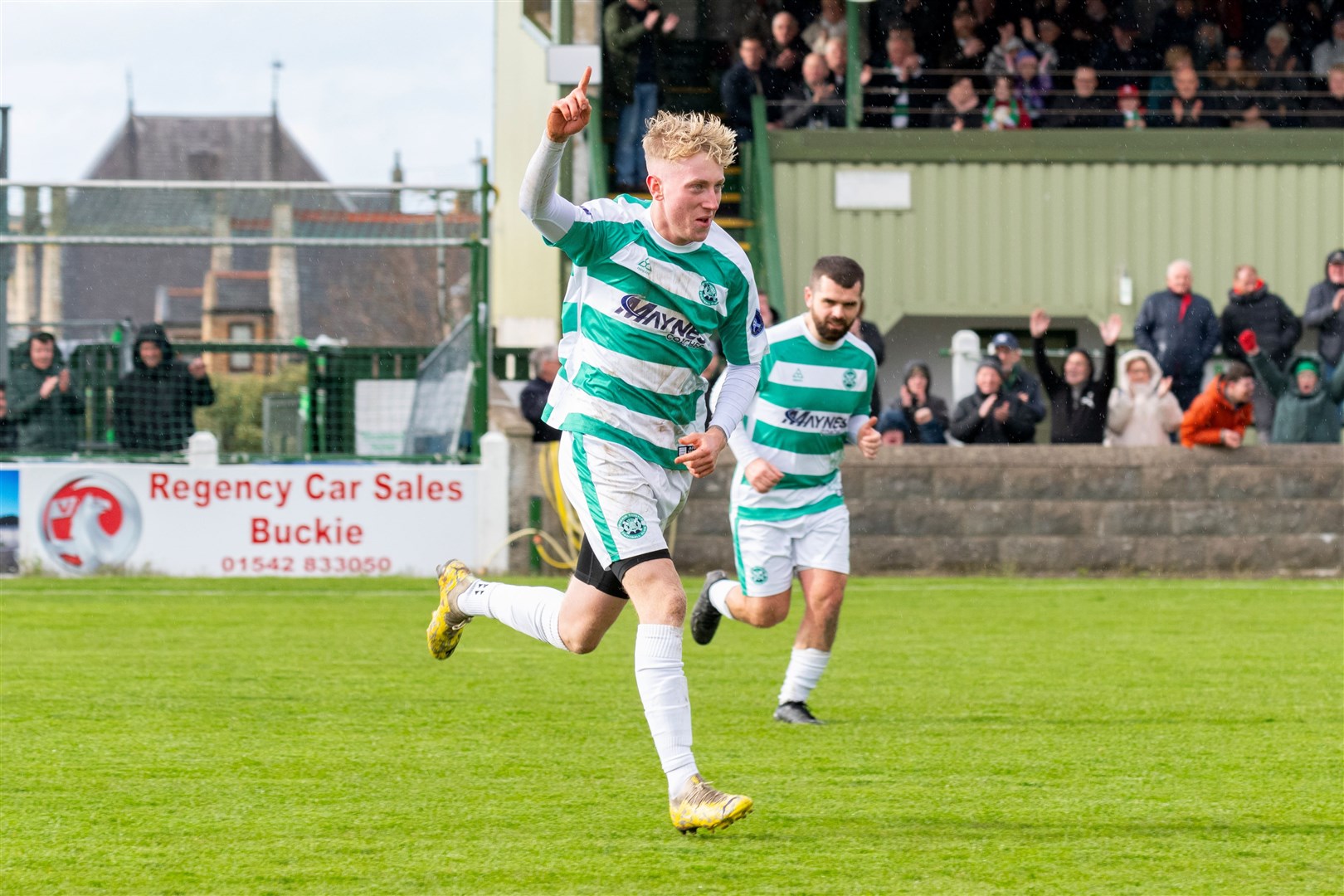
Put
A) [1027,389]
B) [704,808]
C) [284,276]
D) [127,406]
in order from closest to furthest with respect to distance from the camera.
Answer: [704,808]
[127,406]
[1027,389]
[284,276]

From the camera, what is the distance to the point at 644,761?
6.44 metres

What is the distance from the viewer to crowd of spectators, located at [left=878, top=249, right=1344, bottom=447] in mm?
15211

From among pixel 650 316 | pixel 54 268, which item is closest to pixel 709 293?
pixel 650 316

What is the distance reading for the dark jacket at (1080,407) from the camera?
15.3 metres

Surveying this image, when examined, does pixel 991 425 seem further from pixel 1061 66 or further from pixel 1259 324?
pixel 1061 66

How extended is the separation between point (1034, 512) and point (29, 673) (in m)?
8.99

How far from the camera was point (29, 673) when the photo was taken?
8805 millimetres

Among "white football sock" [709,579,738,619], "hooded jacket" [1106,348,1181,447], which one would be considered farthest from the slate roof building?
"white football sock" [709,579,738,619]

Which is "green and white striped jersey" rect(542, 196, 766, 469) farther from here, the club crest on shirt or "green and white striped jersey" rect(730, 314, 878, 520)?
"green and white striped jersey" rect(730, 314, 878, 520)

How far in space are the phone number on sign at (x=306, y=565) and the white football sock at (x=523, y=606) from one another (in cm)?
840

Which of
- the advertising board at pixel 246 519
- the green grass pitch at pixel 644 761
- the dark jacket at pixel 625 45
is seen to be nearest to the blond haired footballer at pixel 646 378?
the green grass pitch at pixel 644 761

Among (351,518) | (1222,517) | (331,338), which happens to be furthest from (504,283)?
(1222,517)

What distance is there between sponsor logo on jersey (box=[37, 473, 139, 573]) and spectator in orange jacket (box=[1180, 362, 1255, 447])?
898 cm

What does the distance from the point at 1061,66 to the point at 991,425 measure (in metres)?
8.18
